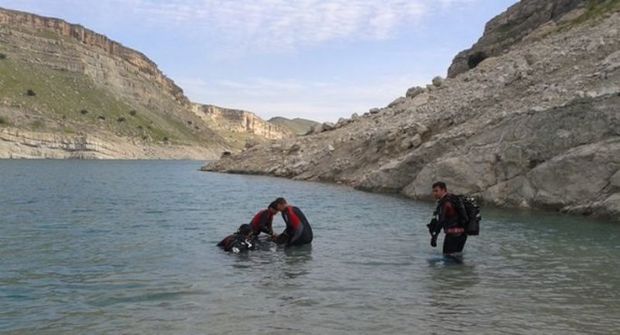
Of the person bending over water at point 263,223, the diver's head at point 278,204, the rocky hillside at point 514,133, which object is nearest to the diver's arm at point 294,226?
the diver's head at point 278,204

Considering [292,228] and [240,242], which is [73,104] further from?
[240,242]

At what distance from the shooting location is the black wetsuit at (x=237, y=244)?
15.8 metres

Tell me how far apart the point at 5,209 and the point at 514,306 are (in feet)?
73.0

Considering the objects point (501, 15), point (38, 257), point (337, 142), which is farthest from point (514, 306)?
point (501, 15)

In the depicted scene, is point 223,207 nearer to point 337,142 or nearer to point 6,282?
point 6,282

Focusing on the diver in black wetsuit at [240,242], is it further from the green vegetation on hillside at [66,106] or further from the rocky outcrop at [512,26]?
the green vegetation on hillside at [66,106]

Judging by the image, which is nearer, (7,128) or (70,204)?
(70,204)

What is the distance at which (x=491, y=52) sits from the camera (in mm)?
59188

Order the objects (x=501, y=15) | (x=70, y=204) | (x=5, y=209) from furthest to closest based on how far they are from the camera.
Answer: (x=501, y=15) → (x=70, y=204) → (x=5, y=209)

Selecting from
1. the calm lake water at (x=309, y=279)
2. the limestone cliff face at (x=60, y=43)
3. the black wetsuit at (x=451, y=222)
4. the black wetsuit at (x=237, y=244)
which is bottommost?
the calm lake water at (x=309, y=279)

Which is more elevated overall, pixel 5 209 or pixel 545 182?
pixel 545 182

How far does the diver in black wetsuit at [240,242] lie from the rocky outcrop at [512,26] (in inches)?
1734

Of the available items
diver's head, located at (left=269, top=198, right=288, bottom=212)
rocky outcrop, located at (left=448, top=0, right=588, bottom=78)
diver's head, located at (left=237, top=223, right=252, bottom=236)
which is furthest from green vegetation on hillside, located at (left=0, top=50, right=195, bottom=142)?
diver's head, located at (left=269, top=198, right=288, bottom=212)

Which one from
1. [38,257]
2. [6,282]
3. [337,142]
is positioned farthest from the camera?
[337,142]
